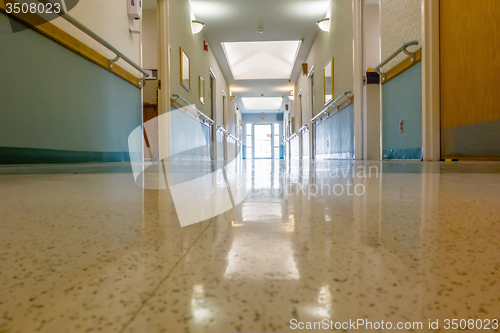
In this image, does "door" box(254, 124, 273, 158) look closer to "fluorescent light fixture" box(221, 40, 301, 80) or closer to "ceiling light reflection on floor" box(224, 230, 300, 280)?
"fluorescent light fixture" box(221, 40, 301, 80)

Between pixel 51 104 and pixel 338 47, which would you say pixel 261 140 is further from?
pixel 51 104

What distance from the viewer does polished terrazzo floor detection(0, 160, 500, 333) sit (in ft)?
0.59

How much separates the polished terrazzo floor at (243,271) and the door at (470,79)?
205 cm

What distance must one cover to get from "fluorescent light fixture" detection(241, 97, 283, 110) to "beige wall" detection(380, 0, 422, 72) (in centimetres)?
1154

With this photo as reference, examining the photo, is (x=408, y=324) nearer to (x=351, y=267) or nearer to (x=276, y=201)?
(x=351, y=267)

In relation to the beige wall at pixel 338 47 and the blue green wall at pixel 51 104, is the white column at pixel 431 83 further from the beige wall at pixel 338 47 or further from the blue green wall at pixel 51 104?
the blue green wall at pixel 51 104

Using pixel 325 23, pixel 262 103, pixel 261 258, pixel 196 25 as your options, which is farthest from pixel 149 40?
pixel 262 103

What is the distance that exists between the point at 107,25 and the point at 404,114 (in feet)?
9.80

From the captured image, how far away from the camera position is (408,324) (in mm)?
172

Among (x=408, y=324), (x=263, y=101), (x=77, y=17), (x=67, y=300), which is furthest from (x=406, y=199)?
(x=263, y=101)

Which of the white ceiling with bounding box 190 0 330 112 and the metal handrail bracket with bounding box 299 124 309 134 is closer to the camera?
the white ceiling with bounding box 190 0 330 112

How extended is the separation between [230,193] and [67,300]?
0.53 metres

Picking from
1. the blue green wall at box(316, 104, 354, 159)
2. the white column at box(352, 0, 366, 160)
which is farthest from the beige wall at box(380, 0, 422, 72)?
the blue green wall at box(316, 104, 354, 159)

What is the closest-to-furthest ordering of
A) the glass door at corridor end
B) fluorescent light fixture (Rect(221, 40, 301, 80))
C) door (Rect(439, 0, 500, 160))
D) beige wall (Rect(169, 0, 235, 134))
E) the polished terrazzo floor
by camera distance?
the polished terrazzo floor, door (Rect(439, 0, 500, 160)), beige wall (Rect(169, 0, 235, 134)), fluorescent light fixture (Rect(221, 40, 301, 80)), the glass door at corridor end
